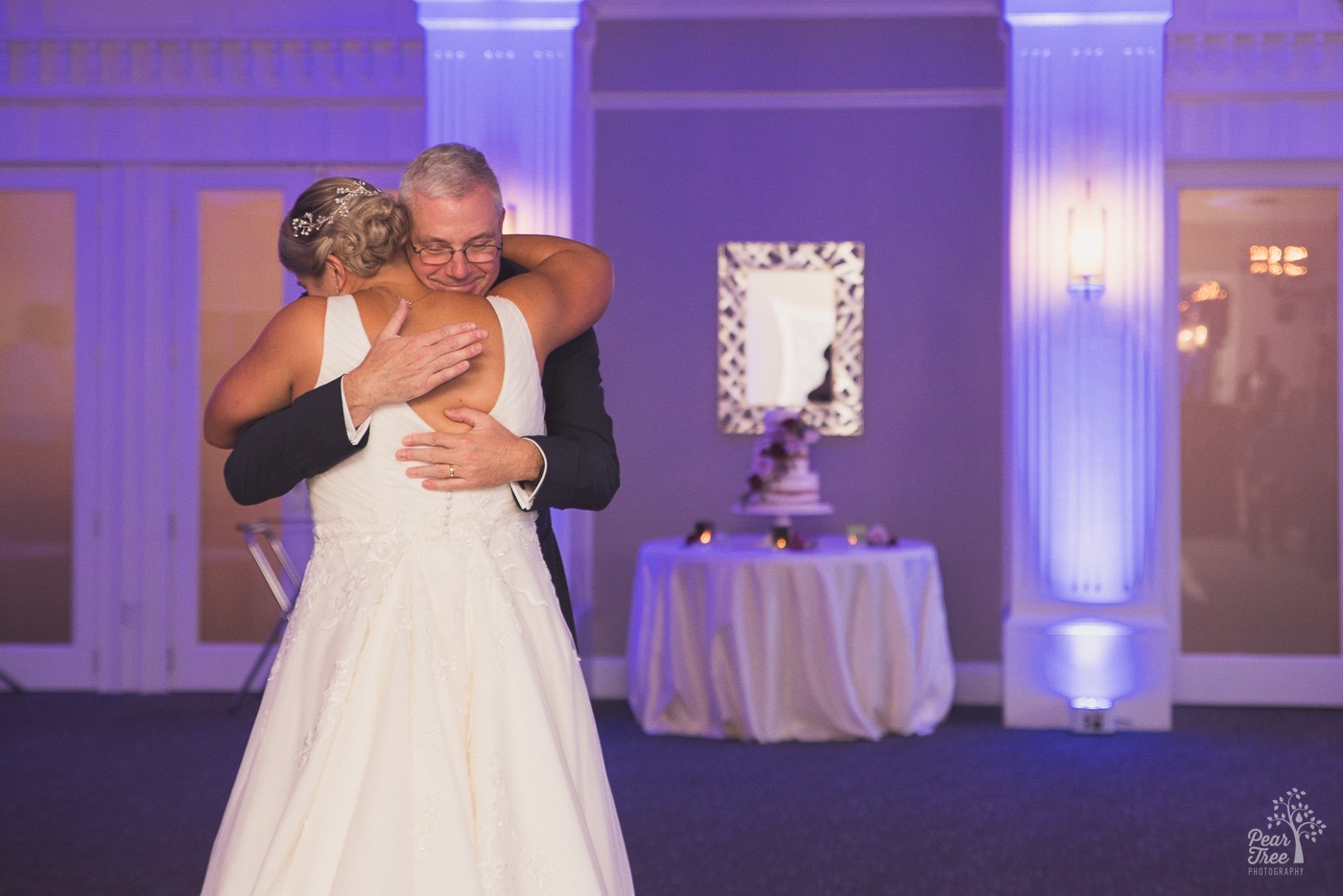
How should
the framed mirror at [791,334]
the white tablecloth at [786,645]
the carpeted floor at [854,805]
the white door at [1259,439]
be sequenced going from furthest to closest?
the framed mirror at [791,334], the white door at [1259,439], the white tablecloth at [786,645], the carpeted floor at [854,805]

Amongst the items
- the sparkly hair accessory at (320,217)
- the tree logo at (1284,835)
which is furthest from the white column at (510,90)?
the sparkly hair accessory at (320,217)

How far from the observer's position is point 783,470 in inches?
223

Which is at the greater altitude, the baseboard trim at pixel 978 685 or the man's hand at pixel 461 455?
the man's hand at pixel 461 455

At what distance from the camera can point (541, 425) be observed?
1963 mm

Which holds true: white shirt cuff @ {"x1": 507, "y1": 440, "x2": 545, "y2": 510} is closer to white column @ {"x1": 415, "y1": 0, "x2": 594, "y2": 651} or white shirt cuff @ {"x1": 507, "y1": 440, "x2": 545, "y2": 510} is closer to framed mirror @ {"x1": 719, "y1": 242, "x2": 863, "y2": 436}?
white column @ {"x1": 415, "y1": 0, "x2": 594, "y2": 651}

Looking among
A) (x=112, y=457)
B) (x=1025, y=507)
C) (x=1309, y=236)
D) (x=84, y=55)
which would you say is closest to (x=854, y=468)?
(x=1025, y=507)

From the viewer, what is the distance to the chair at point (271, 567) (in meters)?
5.44


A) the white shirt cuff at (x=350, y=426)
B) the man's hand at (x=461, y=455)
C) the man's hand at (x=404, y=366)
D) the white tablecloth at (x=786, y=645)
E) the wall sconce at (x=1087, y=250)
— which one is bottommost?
the white tablecloth at (x=786, y=645)

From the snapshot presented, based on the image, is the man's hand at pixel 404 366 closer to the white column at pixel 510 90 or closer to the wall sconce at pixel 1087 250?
the white column at pixel 510 90

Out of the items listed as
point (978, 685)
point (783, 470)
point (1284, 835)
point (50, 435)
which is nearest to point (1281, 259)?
point (978, 685)

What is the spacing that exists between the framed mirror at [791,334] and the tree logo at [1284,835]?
2659 mm

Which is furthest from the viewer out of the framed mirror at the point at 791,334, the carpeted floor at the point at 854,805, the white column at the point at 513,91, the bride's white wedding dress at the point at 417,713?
the framed mirror at the point at 791,334

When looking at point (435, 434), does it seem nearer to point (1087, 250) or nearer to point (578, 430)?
point (578, 430)

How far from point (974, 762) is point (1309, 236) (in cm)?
317
